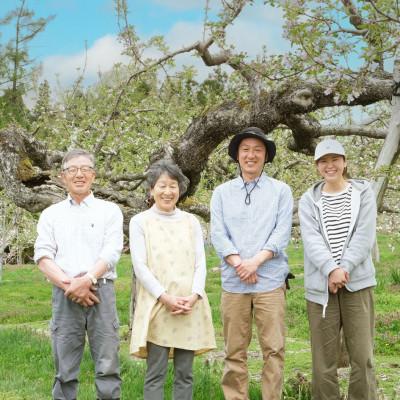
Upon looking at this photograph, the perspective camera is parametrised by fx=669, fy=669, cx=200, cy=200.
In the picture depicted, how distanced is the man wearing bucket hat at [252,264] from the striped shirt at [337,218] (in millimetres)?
272

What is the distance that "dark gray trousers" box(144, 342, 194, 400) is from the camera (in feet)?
14.9

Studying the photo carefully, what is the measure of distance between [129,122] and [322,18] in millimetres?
6015

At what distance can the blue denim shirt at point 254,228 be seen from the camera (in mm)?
4742

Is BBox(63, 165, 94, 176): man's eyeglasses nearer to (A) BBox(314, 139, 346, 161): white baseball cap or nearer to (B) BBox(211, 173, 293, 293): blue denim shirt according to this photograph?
(B) BBox(211, 173, 293, 293): blue denim shirt

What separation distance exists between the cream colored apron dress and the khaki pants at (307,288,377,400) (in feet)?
2.57

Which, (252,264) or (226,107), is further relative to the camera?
(226,107)

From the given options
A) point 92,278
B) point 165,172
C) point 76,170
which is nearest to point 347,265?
point 165,172

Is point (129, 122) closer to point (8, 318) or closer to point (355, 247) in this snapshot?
point (8, 318)

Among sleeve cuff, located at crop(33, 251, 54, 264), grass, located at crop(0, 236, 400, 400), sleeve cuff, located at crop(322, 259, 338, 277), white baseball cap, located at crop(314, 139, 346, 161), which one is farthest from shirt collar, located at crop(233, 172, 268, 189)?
grass, located at crop(0, 236, 400, 400)

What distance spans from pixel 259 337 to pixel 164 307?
741mm

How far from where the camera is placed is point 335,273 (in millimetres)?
4605

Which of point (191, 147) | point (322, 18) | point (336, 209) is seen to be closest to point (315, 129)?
point (191, 147)

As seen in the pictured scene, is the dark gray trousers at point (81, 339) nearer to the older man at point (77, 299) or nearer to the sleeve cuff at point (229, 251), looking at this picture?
the older man at point (77, 299)

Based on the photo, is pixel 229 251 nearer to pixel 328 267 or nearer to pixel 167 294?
pixel 167 294
